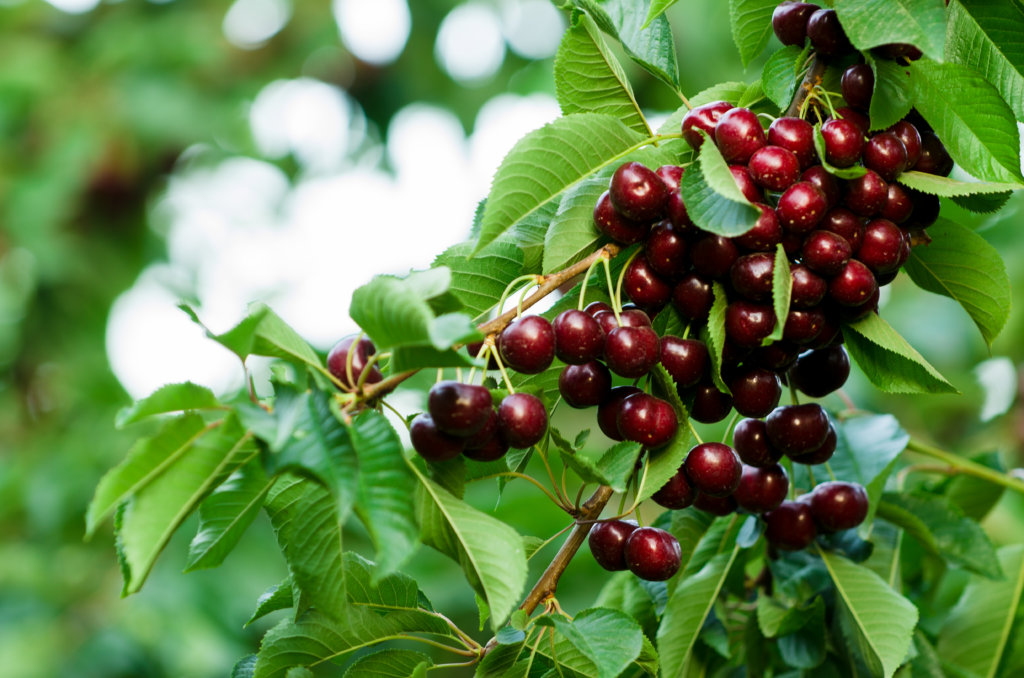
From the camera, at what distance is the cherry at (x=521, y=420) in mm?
681

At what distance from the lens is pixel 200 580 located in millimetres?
2686

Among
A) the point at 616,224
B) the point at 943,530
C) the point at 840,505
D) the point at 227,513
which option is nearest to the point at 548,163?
the point at 616,224

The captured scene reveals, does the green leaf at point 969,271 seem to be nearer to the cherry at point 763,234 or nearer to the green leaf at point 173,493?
the cherry at point 763,234

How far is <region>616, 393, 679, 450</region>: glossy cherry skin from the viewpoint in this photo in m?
0.73

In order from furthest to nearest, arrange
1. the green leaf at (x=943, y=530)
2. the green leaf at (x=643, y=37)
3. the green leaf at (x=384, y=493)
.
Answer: the green leaf at (x=943, y=530)
the green leaf at (x=643, y=37)
the green leaf at (x=384, y=493)

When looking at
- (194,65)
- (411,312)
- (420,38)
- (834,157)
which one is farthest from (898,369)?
(194,65)

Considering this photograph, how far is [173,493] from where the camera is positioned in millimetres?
609

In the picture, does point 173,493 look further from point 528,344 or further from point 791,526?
point 791,526

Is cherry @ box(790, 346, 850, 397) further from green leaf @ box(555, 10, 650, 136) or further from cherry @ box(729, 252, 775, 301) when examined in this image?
green leaf @ box(555, 10, 650, 136)

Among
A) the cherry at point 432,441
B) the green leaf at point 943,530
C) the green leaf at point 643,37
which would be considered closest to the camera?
the cherry at point 432,441

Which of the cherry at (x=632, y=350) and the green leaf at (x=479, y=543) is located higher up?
the cherry at (x=632, y=350)

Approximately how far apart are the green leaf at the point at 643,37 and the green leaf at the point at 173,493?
1.71 ft

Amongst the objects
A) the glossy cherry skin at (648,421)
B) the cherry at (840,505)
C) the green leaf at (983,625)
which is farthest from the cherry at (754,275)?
the green leaf at (983,625)

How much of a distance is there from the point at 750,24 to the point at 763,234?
1.08 ft
